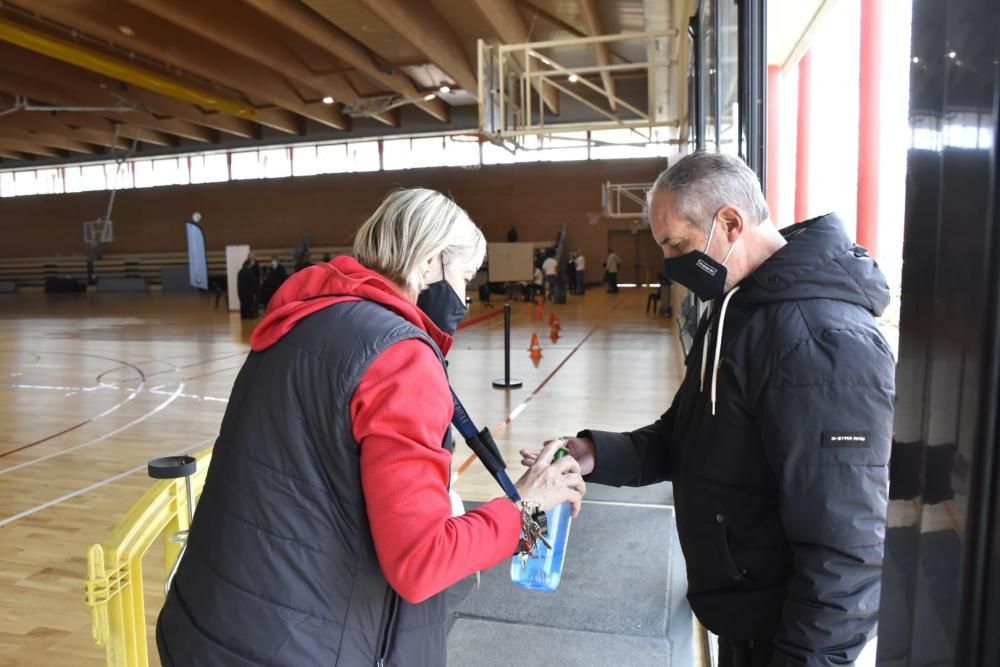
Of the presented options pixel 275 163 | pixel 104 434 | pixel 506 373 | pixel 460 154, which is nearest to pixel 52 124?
pixel 275 163

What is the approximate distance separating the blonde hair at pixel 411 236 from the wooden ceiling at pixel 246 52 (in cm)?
1121

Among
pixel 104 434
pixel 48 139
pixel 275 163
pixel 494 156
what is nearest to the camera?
pixel 104 434

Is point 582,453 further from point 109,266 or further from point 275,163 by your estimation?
point 109,266

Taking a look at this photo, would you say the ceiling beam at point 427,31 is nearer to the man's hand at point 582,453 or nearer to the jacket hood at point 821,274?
the man's hand at point 582,453

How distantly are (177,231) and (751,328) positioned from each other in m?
32.8

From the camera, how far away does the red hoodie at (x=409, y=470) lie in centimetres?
115

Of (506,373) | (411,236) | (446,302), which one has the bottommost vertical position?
(506,373)

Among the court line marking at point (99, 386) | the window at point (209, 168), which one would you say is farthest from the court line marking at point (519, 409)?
the window at point (209, 168)

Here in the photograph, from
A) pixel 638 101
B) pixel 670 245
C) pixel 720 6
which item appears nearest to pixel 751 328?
pixel 670 245

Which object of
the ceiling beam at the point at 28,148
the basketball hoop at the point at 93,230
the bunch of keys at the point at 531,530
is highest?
the ceiling beam at the point at 28,148

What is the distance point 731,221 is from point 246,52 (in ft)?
49.5

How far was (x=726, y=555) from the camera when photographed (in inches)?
57.5

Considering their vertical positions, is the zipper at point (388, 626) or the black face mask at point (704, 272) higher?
the black face mask at point (704, 272)

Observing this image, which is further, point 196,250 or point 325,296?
point 196,250
